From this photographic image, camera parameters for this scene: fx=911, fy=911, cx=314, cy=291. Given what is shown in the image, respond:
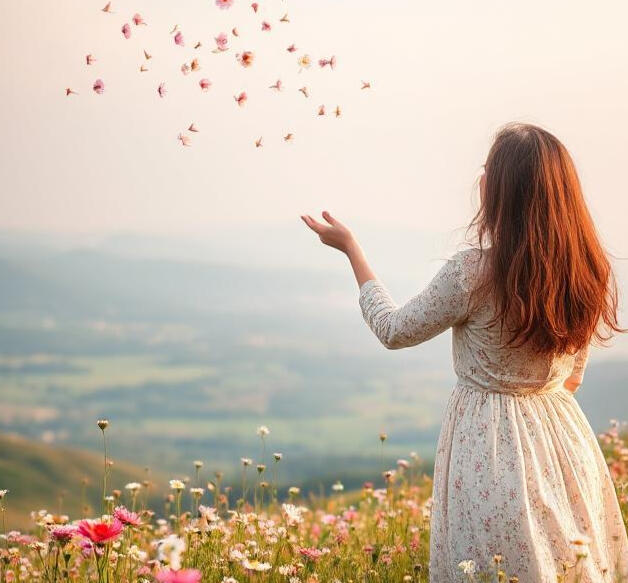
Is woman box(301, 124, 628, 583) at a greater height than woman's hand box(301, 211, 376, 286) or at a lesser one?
lesser

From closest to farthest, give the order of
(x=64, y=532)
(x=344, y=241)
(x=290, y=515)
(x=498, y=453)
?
1. (x=64, y=532)
2. (x=498, y=453)
3. (x=344, y=241)
4. (x=290, y=515)

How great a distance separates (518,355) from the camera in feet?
10.8

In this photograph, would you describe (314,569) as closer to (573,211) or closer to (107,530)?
(107,530)

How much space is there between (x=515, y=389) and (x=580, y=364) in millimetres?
461

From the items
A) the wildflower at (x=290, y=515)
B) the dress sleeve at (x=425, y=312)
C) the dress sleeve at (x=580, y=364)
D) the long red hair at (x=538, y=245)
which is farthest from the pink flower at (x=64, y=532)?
the dress sleeve at (x=580, y=364)

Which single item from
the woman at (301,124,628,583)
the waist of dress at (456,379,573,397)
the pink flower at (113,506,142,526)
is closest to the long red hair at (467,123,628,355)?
the woman at (301,124,628,583)

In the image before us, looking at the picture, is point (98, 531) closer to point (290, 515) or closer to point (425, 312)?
point (290, 515)

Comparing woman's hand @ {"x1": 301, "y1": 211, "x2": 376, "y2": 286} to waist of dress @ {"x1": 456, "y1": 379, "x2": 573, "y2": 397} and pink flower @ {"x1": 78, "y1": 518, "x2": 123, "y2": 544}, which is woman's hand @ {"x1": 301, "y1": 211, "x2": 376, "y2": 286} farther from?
pink flower @ {"x1": 78, "y1": 518, "x2": 123, "y2": 544}

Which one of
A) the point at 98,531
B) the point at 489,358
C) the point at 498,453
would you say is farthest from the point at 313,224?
the point at 98,531

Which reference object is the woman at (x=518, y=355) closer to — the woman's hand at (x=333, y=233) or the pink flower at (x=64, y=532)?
the woman's hand at (x=333, y=233)

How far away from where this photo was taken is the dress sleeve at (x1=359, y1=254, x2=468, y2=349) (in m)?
3.23

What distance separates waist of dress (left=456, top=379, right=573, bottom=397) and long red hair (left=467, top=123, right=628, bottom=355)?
17 centimetres

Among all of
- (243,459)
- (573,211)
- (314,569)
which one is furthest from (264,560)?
(573,211)

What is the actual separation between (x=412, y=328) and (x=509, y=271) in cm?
41
